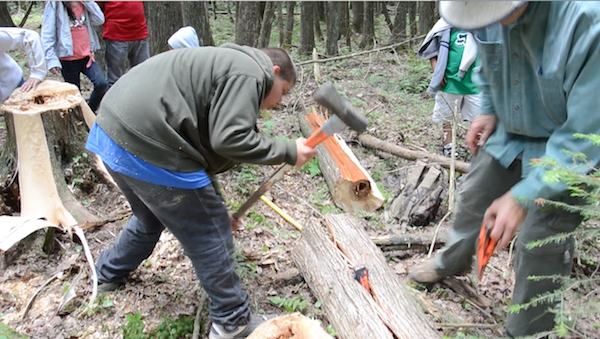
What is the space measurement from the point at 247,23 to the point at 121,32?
2164 mm

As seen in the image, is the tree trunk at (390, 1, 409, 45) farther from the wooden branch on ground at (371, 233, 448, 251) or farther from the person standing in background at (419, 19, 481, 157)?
the wooden branch on ground at (371, 233, 448, 251)

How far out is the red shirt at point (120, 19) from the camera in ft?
20.4

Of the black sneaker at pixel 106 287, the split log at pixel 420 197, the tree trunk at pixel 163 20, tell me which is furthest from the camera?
the tree trunk at pixel 163 20

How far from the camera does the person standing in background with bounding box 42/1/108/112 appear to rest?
516cm

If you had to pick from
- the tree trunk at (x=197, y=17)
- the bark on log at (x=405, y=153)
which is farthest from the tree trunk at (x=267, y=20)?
the bark on log at (x=405, y=153)

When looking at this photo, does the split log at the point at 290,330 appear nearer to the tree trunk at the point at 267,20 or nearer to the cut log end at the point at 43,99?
the cut log end at the point at 43,99

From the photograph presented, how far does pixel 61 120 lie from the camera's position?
393cm

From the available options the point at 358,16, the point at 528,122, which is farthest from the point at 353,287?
the point at 358,16

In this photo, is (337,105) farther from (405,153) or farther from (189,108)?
(405,153)

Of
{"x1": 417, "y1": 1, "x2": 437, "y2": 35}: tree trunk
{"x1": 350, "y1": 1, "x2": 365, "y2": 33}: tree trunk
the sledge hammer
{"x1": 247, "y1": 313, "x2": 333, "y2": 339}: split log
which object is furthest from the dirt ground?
{"x1": 350, "y1": 1, "x2": 365, "y2": 33}: tree trunk

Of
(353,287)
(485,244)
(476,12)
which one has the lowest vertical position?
(353,287)

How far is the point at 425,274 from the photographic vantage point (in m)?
3.21

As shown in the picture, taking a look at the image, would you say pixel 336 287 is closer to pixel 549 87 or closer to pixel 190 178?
pixel 190 178

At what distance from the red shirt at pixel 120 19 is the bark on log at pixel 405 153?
3745 millimetres
